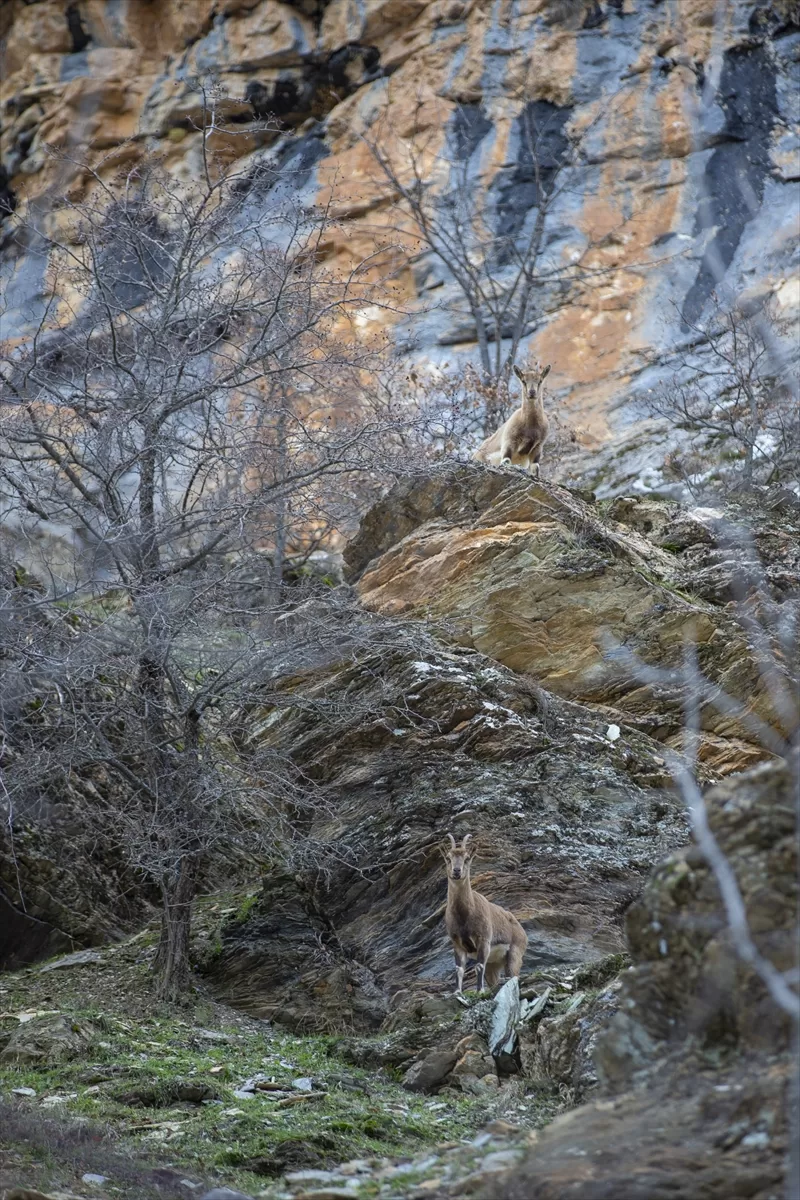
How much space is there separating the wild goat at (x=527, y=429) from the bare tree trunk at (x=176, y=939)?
745cm

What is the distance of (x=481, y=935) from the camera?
11219 mm

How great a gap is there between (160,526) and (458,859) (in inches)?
158

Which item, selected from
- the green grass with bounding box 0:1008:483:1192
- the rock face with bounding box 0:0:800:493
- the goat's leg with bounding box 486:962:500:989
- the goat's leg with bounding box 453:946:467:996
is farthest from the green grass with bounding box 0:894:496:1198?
the rock face with bounding box 0:0:800:493

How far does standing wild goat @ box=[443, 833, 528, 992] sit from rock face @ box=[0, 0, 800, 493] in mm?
17584

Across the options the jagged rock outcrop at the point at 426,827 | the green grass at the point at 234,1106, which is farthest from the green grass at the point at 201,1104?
the jagged rock outcrop at the point at 426,827

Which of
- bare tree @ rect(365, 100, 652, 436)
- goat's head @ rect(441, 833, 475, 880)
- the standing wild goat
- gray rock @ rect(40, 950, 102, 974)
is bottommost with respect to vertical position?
gray rock @ rect(40, 950, 102, 974)

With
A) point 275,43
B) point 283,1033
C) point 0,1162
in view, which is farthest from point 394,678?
point 275,43

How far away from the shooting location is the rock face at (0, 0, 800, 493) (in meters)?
31.8

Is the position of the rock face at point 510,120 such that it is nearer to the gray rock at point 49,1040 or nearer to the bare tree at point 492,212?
the bare tree at point 492,212

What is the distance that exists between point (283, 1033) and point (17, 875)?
3.21 meters

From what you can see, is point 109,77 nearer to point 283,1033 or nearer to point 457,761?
point 457,761

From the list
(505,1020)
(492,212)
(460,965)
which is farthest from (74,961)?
(492,212)

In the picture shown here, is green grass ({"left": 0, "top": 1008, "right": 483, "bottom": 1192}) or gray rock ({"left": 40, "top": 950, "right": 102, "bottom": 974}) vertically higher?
green grass ({"left": 0, "top": 1008, "right": 483, "bottom": 1192})

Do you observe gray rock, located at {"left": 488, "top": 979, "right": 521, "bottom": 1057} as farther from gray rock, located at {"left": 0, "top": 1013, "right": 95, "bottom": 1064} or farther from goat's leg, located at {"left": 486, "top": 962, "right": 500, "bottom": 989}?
gray rock, located at {"left": 0, "top": 1013, "right": 95, "bottom": 1064}
